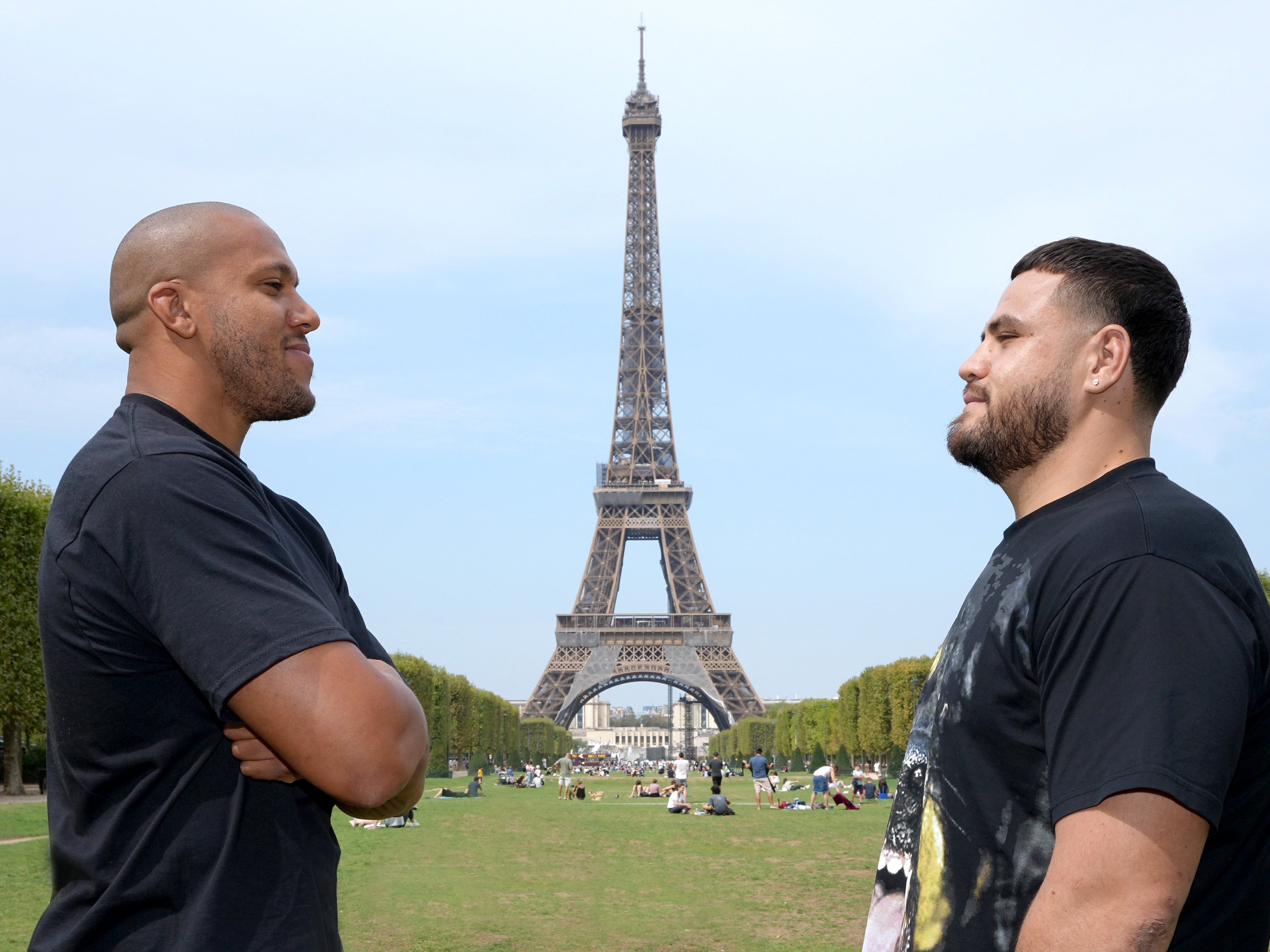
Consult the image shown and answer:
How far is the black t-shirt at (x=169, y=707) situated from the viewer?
1799 millimetres

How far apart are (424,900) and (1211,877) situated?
10.7m

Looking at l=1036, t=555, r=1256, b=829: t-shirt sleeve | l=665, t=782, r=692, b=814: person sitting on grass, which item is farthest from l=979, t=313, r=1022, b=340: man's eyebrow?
l=665, t=782, r=692, b=814: person sitting on grass

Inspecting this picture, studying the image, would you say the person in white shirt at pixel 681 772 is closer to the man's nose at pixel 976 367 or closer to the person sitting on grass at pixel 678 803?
the person sitting on grass at pixel 678 803

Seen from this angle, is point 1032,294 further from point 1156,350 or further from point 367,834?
point 367,834

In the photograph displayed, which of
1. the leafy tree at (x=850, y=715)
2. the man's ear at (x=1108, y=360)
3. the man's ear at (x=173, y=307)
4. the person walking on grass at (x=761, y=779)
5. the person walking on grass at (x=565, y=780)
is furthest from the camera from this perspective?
the leafy tree at (x=850, y=715)

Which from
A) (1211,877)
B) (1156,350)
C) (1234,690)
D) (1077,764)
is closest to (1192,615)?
(1234,690)

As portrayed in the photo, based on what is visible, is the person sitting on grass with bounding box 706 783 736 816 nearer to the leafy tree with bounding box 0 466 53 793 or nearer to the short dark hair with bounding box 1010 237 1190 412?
the leafy tree with bounding box 0 466 53 793

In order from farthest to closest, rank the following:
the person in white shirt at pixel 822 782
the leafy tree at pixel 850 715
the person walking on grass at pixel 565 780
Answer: the leafy tree at pixel 850 715 < the person walking on grass at pixel 565 780 < the person in white shirt at pixel 822 782

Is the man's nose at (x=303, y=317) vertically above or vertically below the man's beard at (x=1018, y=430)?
above

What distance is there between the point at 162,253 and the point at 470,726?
56557 millimetres

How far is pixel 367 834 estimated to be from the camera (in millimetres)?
19328

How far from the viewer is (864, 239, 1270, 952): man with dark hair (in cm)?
183

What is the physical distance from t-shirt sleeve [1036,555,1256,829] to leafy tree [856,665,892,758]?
159 ft

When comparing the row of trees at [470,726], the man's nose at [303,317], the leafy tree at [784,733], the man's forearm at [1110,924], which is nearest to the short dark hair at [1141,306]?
the man's forearm at [1110,924]
